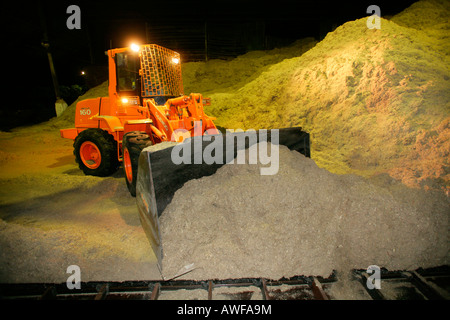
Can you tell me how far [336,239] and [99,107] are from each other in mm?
5229

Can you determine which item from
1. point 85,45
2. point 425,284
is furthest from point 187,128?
point 85,45

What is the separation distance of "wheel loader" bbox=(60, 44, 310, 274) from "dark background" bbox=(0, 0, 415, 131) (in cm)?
879

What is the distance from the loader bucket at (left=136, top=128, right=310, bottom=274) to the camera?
2398 mm

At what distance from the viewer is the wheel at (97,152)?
465 cm

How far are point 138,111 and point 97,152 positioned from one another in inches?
57.3

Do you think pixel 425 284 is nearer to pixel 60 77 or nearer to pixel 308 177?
pixel 308 177

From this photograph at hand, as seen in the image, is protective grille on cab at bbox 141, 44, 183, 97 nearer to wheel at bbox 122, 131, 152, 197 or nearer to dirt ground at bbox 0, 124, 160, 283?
wheel at bbox 122, 131, 152, 197

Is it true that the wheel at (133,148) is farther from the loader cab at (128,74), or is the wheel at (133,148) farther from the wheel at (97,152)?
the loader cab at (128,74)

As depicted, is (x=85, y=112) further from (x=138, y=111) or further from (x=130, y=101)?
(x=138, y=111)

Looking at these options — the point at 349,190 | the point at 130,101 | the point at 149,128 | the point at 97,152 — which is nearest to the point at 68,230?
the point at 149,128

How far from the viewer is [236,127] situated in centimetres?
710

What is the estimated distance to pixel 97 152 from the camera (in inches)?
200

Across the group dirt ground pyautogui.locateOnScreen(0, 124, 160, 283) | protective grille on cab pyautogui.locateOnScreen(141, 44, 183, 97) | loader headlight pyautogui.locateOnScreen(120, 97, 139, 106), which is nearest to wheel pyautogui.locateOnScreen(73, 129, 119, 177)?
dirt ground pyautogui.locateOnScreen(0, 124, 160, 283)

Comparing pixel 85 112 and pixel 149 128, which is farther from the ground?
pixel 85 112
